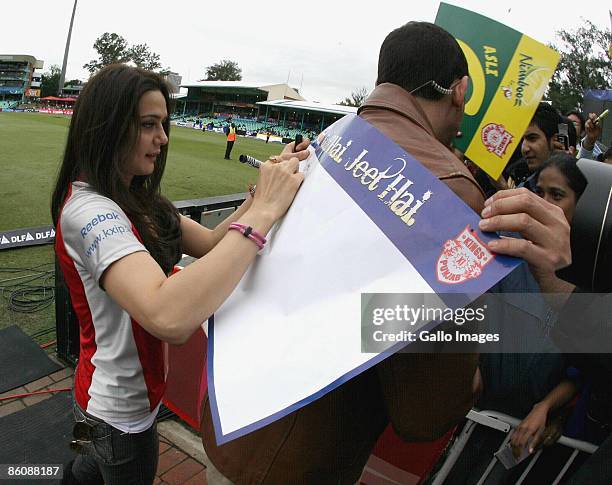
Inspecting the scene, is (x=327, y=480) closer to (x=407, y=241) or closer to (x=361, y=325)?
(x=361, y=325)

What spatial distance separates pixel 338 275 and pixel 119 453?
46.6 inches

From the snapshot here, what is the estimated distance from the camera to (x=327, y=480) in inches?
41.5

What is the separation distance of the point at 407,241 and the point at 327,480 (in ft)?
2.14

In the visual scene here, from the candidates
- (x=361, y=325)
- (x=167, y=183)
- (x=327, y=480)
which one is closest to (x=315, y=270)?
(x=361, y=325)

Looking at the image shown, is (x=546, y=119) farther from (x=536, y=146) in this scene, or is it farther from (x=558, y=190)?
(x=558, y=190)

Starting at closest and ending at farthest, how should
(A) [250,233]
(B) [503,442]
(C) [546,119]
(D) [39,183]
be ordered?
(A) [250,233] → (B) [503,442] → (C) [546,119] → (D) [39,183]

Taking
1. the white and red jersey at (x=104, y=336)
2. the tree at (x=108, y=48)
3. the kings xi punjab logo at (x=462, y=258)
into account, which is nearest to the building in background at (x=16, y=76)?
→ the tree at (x=108, y=48)

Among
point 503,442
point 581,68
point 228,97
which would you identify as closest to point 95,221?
point 503,442

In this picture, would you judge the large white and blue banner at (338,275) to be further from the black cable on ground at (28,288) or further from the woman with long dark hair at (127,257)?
the black cable on ground at (28,288)

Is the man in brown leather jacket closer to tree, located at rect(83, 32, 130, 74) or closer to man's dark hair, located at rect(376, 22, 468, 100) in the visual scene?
man's dark hair, located at rect(376, 22, 468, 100)

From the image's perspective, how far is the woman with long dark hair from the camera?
1.00 metres

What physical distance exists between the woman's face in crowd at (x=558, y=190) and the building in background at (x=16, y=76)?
92663 millimetres

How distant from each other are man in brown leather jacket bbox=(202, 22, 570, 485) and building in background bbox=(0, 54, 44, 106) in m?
93.1

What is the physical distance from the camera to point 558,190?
2.16 meters
